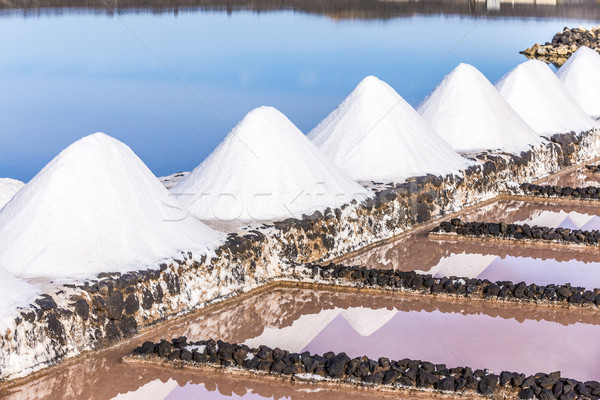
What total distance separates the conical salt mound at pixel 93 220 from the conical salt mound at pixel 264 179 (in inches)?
28.2

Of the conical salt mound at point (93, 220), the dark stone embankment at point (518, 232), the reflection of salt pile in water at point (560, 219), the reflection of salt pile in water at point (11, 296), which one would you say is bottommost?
the reflection of salt pile in water at point (560, 219)

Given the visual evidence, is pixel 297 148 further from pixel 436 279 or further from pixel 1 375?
pixel 1 375

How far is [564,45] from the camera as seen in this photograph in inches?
1063

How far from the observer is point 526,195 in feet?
30.9

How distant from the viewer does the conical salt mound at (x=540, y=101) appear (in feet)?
37.3

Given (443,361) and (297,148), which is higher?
(297,148)

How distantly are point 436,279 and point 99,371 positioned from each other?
8.52ft

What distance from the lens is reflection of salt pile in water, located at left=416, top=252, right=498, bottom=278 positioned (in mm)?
6891

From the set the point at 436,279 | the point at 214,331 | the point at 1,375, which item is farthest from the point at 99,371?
the point at 436,279

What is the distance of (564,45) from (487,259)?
2127 centimetres

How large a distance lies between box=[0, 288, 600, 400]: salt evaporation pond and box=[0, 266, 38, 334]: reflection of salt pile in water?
13.9 inches

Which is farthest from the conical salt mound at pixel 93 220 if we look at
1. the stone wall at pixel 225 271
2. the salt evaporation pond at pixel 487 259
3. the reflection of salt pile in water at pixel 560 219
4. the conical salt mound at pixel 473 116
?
the conical salt mound at pixel 473 116

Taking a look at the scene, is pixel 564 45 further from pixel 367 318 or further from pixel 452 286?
pixel 367 318

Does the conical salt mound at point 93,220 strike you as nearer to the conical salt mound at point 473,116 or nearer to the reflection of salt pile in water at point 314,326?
the reflection of salt pile in water at point 314,326
